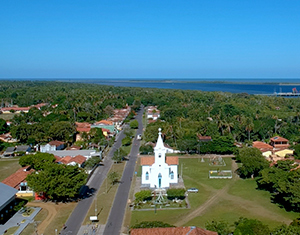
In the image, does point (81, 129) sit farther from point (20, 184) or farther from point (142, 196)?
point (142, 196)

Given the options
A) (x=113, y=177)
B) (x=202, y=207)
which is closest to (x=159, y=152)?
(x=113, y=177)

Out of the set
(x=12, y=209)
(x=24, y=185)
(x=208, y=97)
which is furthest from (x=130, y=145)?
(x=208, y=97)

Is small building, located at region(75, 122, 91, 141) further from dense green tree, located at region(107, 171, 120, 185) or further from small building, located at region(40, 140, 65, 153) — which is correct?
dense green tree, located at region(107, 171, 120, 185)

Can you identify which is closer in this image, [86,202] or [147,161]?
[86,202]

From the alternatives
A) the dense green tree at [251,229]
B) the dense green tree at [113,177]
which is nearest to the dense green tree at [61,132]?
the dense green tree at [113,177]

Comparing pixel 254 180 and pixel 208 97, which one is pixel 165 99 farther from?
pixel 254 180

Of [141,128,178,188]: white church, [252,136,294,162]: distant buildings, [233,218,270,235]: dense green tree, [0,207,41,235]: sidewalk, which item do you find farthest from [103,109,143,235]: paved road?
[252,136,294,162]: distant buildings
